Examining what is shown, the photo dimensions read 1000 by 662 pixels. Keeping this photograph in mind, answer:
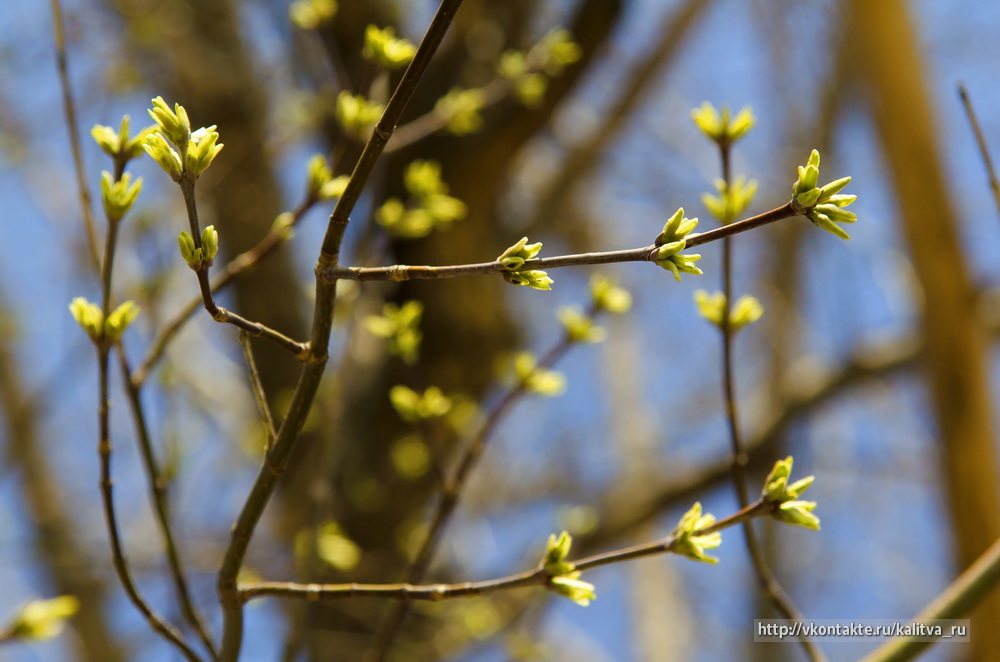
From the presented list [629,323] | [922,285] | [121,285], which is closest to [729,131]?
[922,285]

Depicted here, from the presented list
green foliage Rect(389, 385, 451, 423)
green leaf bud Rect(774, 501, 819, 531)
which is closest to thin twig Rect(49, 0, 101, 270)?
green foliage Rect(389, 385, 451, 423)

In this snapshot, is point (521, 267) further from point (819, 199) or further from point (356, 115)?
point (356, 115)

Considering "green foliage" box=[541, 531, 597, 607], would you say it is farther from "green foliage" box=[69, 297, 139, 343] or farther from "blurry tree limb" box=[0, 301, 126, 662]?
"blurry tree limb" box=[0, 301, 126, 662]

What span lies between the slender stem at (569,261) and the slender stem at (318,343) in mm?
18

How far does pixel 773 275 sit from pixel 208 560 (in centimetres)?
150

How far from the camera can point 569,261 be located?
0.97 feet

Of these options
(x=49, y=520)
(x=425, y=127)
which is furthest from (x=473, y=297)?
(x=49, y=520)

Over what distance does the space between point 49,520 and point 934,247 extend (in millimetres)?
2105

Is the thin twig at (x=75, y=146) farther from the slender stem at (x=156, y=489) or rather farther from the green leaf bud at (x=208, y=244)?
the green leaf bud at (x=208, y=244)

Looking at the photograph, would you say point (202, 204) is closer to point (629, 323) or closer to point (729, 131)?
point (729, 131)

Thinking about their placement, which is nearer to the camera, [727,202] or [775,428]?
[727,202]

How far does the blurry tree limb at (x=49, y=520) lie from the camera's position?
1.56m

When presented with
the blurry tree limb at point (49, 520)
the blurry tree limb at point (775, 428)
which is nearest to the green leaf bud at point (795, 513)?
the blurry tree limb at point (775, 428)

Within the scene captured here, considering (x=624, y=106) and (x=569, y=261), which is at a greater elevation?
(x=624, y=106)
